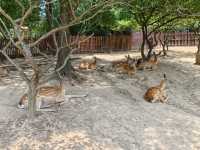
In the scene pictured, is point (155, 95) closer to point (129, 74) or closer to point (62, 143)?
point (62, 143)

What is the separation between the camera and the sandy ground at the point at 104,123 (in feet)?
28.1

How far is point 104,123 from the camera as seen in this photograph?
9406 millimetres

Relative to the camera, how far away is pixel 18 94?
1214cm

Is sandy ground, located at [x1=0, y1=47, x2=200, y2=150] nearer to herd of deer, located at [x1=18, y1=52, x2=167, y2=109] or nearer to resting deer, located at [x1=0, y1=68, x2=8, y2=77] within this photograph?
herd of deer, located at [x1=18, y1=52, x2=167, y2=109]

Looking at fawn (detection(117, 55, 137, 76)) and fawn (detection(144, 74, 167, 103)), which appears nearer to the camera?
fawn (detection(144, 74, 167, 103))

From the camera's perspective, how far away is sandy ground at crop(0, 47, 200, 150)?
8.58m

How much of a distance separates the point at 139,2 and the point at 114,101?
724cm

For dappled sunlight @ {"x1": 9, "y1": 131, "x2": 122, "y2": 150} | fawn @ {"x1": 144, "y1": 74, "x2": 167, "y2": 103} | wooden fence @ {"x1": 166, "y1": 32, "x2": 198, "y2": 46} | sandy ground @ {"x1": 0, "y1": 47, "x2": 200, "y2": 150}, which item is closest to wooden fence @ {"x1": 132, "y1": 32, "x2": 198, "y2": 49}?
wooden fence @ {"x1": 166, "y1": 32, "x2": 198, "y2": 46}

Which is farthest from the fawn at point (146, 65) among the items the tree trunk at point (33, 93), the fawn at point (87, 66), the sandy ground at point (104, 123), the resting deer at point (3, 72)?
the tree trunk at point (33, 93)

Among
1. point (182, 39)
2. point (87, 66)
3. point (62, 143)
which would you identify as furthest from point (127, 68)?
point (182, 39)

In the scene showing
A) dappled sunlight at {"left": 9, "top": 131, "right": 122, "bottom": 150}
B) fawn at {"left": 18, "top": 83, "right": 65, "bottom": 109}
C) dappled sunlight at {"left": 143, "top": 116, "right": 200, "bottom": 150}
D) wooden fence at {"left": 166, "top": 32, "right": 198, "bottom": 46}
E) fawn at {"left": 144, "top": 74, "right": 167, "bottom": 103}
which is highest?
wooden fence at {"left": 166, "top": 32, "right": 198, "bottom": 46}

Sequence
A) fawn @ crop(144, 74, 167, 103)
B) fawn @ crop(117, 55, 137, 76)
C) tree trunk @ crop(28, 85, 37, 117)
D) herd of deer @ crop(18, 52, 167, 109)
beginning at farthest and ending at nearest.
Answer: fawn @ crop(117, 55, 137, 76) < fawn @ crop(144, 74, 167, 103) < herd of deer @ crop(18, 52, 167, 109) < tree trunk @ crop(28, 85, 37, 117)

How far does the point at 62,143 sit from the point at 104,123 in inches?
51.1

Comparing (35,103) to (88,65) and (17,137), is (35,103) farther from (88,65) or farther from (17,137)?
(88,65)
